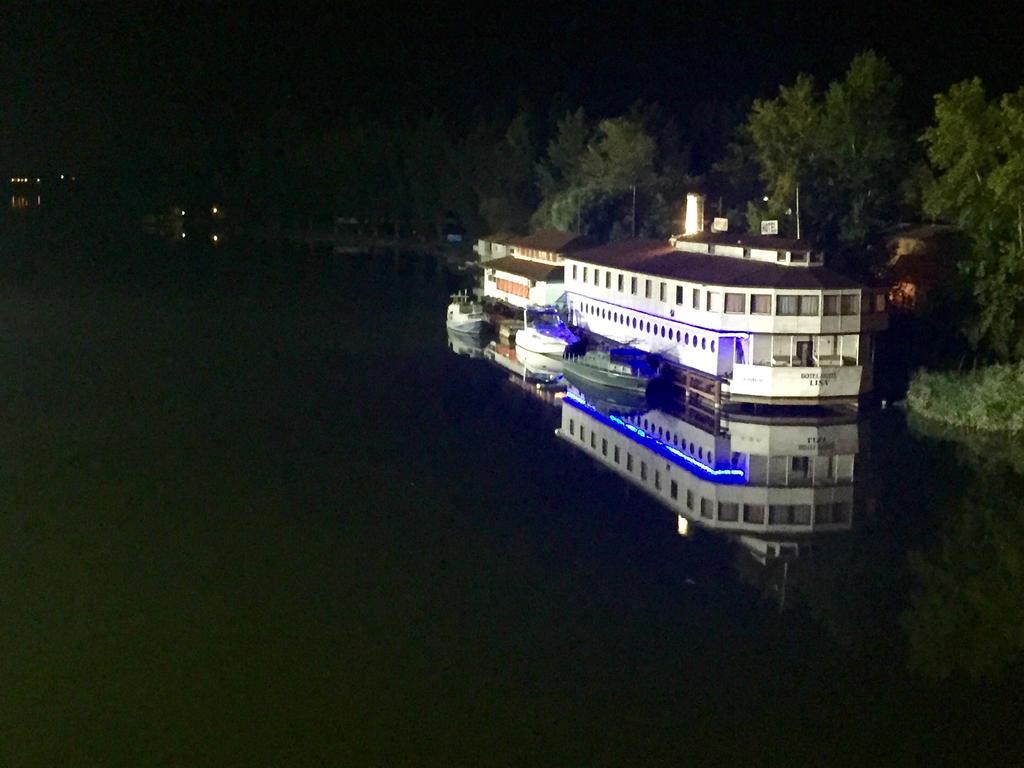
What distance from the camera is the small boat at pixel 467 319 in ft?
125

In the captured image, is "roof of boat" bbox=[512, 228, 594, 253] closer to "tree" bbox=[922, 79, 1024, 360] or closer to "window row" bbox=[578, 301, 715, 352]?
"window row" bbox=[578, 301, 715, 352]

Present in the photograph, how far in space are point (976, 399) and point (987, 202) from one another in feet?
13.3

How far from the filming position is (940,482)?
2112cm

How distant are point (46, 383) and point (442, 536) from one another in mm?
14841

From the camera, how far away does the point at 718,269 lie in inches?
1094

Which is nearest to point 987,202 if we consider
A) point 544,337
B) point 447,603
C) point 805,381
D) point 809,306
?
point 809,306

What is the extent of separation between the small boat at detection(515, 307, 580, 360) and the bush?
31.1ft

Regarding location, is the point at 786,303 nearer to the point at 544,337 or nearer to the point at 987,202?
the point at 987,202

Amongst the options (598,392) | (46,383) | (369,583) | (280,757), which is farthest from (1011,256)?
(46,383)

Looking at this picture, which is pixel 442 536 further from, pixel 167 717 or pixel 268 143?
pixel 268 143

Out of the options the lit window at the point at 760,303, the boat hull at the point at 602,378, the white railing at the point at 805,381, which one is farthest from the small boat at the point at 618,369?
the lit window at the point at 760,303

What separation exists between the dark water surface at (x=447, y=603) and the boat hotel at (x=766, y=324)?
174 cm

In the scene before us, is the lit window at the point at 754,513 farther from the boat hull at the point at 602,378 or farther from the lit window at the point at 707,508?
the boat hull at the point at 602,378

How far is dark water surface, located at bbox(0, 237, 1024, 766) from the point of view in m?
12.3
